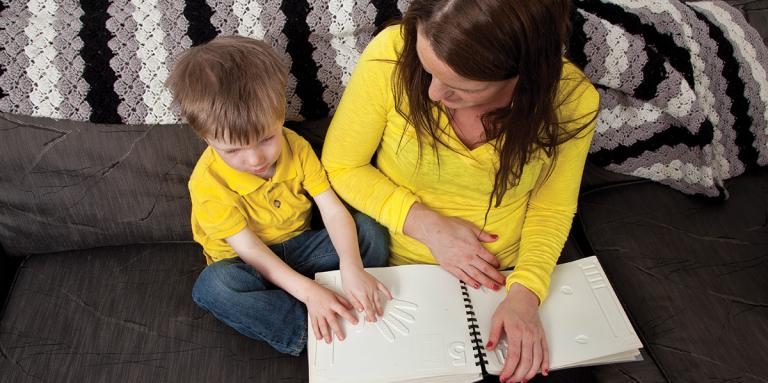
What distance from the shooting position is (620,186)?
57.5 inches

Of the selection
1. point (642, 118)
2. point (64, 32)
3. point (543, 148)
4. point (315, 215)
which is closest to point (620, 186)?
point (642, 118)

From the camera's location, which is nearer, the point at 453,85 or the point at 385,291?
the point at 453,85

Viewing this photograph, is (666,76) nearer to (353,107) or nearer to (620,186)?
(620,186)

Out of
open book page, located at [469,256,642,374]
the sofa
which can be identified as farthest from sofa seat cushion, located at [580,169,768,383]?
open book page, located at [469,256,642,374]

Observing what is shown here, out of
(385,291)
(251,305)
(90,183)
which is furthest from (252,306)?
(90,183)

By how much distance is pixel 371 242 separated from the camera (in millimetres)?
1180

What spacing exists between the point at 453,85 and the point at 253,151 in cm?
37

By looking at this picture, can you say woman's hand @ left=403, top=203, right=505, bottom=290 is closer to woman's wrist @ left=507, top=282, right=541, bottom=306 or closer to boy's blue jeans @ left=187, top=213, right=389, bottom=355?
woman's wrist @ left=507, top=282, right=541, bottom=306

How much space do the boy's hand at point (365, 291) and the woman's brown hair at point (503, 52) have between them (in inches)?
12.1

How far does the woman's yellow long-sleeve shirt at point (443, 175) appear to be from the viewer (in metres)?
1.03

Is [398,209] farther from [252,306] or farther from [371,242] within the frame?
[252,306]

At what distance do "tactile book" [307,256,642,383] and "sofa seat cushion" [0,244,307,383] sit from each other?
17cm

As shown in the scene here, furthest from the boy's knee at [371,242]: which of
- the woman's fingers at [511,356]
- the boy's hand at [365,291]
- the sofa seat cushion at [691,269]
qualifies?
the sofa seat cushion at [691,269]

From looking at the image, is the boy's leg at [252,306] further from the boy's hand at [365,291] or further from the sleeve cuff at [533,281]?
the sleeve cuff at [533,281]
